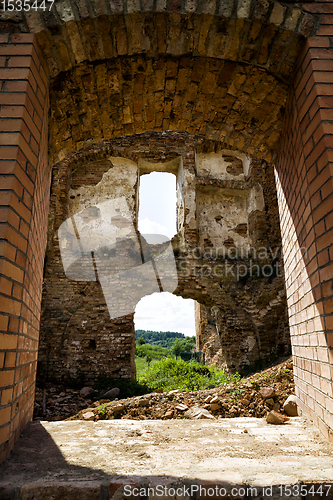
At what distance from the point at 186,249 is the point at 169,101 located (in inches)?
246

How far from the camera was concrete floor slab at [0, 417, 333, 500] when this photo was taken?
1242 millimetres

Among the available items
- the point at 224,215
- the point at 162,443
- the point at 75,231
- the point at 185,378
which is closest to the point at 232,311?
the point at 185,378

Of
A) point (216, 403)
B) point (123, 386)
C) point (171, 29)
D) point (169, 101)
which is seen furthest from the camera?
point (123, 386)

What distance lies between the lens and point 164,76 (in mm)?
2375

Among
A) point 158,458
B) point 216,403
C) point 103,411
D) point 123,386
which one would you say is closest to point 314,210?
point 158,458

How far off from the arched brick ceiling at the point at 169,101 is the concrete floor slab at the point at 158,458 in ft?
6.96

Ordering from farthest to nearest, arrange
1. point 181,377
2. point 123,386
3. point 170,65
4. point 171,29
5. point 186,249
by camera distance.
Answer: point 186,249
point 181,377
point 123,386
point 170,65
point 171,29

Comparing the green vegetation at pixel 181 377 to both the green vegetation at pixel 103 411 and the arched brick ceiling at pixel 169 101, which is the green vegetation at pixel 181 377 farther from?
the arched brick ceiling at pixel 169 101

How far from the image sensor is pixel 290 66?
2062 millimetres

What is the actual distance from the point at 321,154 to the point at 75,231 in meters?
7.87

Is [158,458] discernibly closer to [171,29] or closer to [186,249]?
[171,29]

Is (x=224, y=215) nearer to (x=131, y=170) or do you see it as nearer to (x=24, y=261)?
(x=131, y=170)

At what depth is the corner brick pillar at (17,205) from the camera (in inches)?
59.7

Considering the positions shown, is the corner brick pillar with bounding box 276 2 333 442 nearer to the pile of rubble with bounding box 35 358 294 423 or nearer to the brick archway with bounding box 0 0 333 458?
the brick archway with bounding box 0 0 333 458
